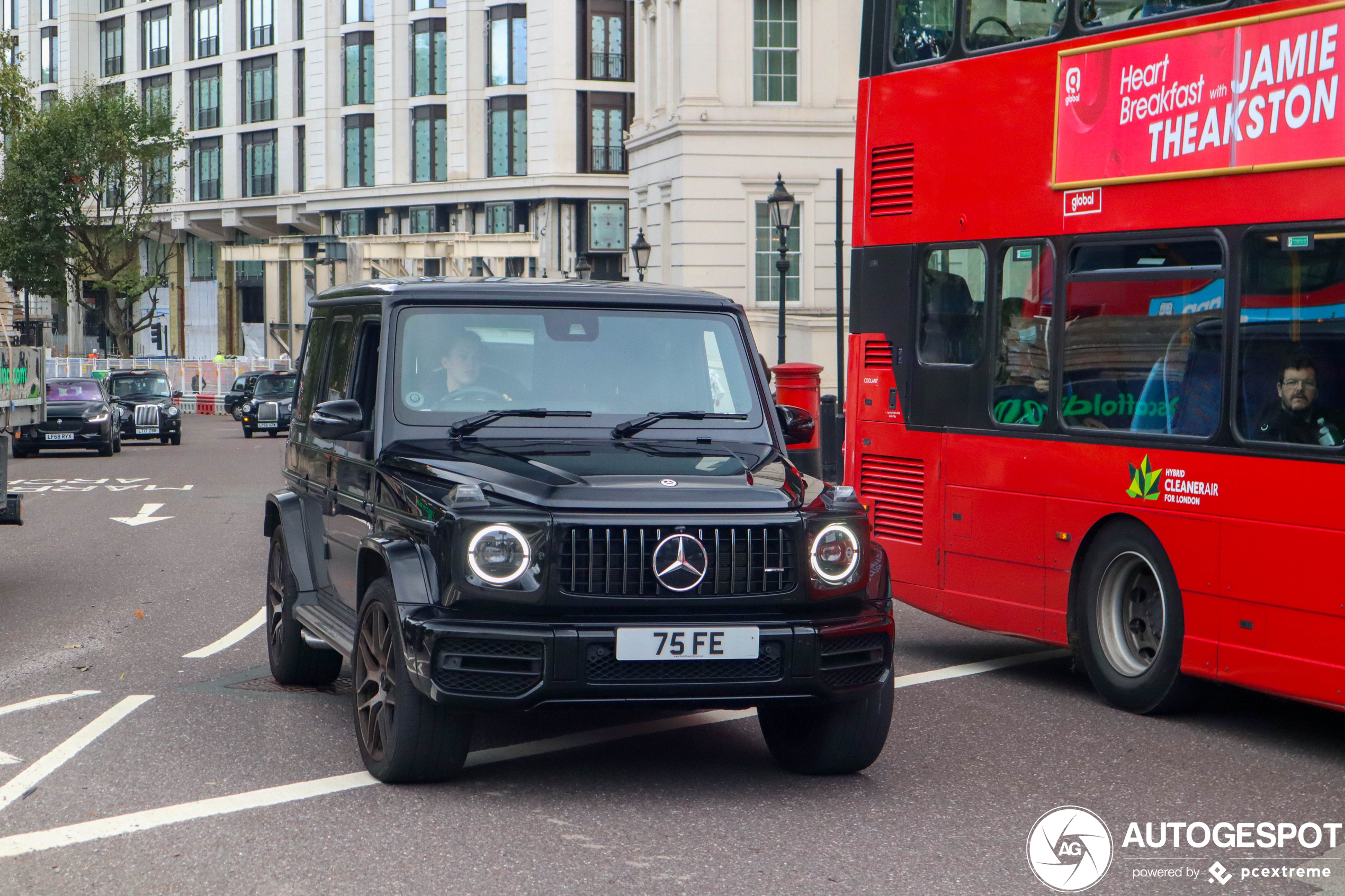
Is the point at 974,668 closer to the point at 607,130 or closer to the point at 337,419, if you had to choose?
the point at 337,419

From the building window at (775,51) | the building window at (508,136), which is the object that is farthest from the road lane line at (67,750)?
the building window at (508,136)

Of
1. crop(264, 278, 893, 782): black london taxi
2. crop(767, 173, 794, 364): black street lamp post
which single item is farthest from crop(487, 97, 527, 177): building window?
crop(264, 278, 893, 782): black london taxi

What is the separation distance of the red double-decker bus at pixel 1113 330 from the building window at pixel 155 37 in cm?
7415

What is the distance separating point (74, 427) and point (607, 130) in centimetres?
3032

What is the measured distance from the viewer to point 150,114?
225 ft

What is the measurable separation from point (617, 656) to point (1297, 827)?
2.43 meters

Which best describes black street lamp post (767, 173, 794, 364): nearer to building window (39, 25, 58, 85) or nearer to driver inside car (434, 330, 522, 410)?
driver inside car (434, 330, 522, 410)

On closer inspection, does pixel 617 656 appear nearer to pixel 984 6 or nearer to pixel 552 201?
pixel 984 6

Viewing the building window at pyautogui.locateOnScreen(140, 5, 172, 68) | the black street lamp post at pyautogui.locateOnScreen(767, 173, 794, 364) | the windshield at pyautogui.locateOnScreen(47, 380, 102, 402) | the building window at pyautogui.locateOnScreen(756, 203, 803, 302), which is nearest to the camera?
the black street lamp post at pyautogui.locateOnScreen(767, 173, 794, 364)

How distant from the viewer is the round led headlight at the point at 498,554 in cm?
583

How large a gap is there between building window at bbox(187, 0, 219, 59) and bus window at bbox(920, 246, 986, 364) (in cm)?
7095

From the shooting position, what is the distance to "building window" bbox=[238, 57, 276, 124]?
72562mm

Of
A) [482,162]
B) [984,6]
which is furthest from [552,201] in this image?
[984,6]

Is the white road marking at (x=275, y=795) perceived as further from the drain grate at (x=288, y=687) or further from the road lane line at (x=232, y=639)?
the road lane line at (x=232, y=639)
